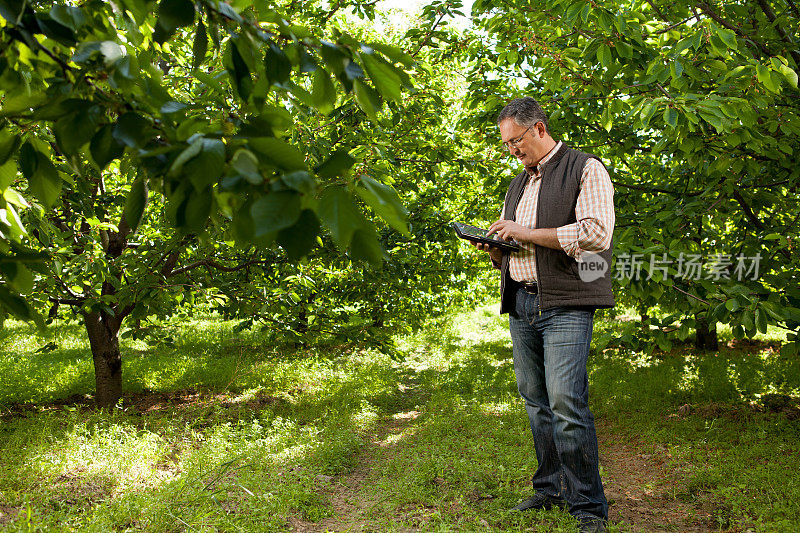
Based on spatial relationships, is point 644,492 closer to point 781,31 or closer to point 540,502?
point 540,502

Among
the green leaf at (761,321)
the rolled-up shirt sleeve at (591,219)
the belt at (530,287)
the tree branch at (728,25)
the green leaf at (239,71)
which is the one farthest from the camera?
the tree branch at (728,25)

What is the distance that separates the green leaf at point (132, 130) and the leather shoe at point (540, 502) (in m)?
2.98

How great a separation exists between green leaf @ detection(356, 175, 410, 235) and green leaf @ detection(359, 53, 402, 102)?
35 centimetres

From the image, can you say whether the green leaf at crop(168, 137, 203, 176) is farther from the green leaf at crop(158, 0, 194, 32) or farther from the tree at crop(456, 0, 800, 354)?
the tree at crop(456, 0, 800, 354)

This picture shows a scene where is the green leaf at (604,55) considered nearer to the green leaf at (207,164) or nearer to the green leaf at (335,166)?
the green leaf at (335,166)

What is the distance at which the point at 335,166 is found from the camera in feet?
3.61

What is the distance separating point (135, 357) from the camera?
9.82 metres

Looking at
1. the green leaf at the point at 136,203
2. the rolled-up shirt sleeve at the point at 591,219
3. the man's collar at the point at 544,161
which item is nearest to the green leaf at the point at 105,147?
the green leaf at the point at 136,203

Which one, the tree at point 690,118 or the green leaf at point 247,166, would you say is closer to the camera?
the green leaf at point 247,166

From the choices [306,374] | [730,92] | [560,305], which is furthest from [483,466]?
[306,374]

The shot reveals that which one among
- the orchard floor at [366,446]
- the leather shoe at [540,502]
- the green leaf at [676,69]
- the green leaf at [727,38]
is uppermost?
the green leaf at [727,38]

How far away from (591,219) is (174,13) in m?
2.22

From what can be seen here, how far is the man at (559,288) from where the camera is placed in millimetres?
2902

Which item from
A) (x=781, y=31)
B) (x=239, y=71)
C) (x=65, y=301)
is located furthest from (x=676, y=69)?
(x=65, y=301)
